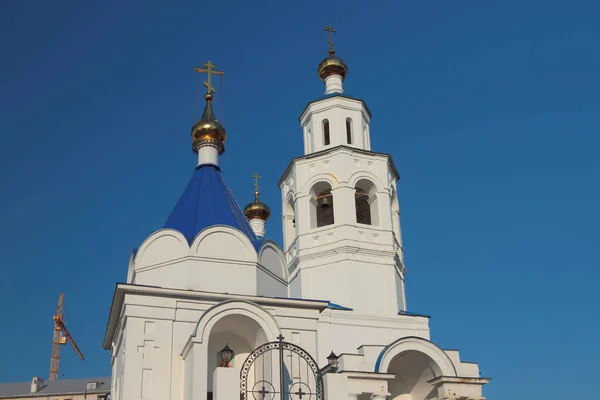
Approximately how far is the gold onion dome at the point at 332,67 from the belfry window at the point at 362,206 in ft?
12.7

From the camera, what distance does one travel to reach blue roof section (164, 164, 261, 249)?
46.3ft

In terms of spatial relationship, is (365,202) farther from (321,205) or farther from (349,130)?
(349,130)

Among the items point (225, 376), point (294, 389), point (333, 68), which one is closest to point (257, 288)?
point (294, 389)

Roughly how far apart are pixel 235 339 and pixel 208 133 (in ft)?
16.0

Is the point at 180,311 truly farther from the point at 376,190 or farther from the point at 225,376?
the point at 376,190

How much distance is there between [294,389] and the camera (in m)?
12.1

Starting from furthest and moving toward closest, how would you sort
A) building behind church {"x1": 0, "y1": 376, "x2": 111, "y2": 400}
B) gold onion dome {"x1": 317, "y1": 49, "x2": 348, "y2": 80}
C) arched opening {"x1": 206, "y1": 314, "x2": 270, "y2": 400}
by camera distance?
building behind church {"x1": 0, "y1": 376, "x2": 111, "y2": 400} → gold onion dome {"x1": 317, "y1": 49, "x2": 348, "y2": 80} → arched opening {"x1": 206, "y1": 314, "x2": 270, "y2": 400}

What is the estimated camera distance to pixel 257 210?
1046 inches

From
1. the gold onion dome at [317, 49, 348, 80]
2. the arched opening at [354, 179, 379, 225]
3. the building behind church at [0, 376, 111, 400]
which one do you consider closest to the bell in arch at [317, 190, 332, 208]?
the arched opening at [354, 179, 379, 225]

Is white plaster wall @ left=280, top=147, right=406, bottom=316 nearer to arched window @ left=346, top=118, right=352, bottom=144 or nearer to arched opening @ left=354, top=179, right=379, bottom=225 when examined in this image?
arched opening @ left=354, top=179, right=379, bottom=225

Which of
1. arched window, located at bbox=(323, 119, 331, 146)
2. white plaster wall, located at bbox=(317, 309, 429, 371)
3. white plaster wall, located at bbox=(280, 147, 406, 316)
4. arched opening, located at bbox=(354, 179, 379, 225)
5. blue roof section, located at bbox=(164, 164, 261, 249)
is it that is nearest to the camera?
blue roof section, located at bbox=(164, 164, 261, 249)

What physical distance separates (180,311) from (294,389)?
227 cm

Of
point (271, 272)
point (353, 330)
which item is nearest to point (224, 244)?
point (271, 272)

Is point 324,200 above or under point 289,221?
above
